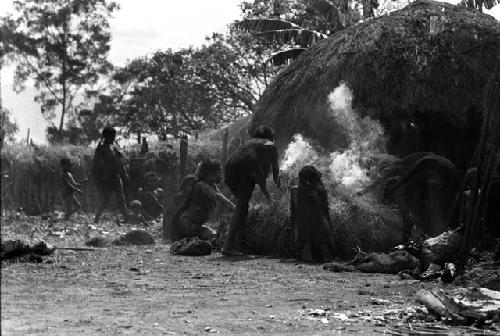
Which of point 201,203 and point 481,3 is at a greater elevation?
point 481,3

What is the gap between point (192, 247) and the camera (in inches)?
492

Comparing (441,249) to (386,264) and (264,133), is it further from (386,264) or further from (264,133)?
(264,133)

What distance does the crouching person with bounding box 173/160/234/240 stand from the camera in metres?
13.5

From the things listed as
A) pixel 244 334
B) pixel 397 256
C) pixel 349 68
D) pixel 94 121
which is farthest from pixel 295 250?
pixel 94 121

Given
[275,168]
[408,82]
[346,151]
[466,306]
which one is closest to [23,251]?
[275,168]

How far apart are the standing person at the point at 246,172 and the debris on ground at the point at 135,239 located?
2162 millimetres

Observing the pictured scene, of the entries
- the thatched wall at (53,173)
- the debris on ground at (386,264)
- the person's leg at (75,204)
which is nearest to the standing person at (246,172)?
the debris on ground at (386,264)

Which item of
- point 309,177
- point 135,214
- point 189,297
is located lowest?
point 189,297

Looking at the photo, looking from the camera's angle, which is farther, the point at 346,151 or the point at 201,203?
the point at 346,151

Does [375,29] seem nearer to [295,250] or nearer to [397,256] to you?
[295,250]

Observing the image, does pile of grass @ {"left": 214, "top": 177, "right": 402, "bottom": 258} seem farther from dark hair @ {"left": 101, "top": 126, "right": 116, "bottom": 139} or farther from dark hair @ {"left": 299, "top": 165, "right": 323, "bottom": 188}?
dark hair @ {"left": 101, "top": 126, "right": 116, "bottom": 139}

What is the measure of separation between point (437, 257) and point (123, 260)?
12.5ft

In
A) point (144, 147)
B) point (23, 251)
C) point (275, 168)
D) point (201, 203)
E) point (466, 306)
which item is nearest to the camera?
point (466, 306)

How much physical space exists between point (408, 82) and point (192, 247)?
231 inches
